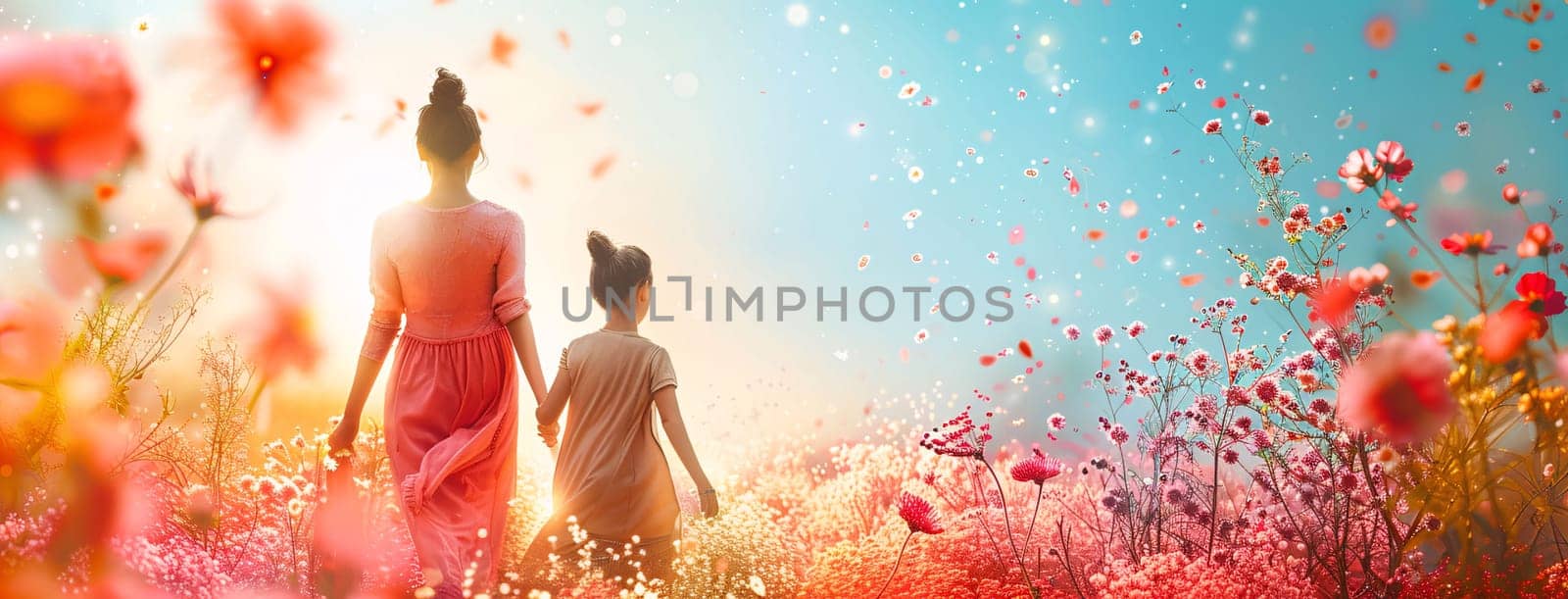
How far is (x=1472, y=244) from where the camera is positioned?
365 centimetres

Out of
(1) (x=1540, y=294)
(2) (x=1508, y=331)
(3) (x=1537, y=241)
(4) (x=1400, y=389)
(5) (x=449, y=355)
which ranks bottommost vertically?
(5) (x=449, y=355)

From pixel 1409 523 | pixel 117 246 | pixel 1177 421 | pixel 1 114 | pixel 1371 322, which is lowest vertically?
pixel 1409 523

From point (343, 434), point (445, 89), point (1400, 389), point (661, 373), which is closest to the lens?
point (445, 89)

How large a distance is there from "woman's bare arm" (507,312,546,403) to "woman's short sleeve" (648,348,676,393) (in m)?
0.37

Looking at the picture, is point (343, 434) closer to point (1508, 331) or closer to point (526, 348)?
point (526, 348)

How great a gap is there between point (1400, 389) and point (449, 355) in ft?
11.2

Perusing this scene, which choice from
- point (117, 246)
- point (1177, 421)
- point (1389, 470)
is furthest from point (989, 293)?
point (117, 246)

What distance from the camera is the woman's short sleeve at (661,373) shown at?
331 cm

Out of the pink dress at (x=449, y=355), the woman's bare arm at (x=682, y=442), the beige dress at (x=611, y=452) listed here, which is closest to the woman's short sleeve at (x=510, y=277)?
the pink dress at (x=449, y=355)

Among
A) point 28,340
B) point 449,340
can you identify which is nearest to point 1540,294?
point 449,340

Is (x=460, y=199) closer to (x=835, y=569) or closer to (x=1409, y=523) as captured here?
(x=835, y=569)

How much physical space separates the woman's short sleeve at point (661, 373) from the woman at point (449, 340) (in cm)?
38

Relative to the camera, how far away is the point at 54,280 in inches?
147

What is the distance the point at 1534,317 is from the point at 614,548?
3.54 metres
